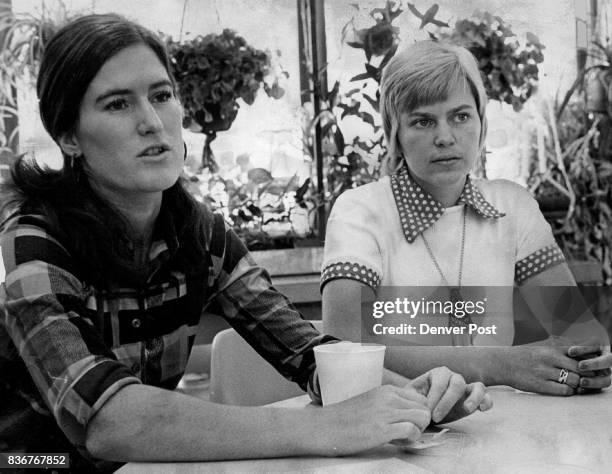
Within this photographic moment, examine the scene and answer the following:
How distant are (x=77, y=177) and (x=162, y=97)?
0.12 metres

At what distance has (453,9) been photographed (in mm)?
1046

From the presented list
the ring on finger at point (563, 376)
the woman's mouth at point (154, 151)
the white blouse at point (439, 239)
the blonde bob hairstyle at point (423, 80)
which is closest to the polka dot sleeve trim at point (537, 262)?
the white blouse at point (439, 239)

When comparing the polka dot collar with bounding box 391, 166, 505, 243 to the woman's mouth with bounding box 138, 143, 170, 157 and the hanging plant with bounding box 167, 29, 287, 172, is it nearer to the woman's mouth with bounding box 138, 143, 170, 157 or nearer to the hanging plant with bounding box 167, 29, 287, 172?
the woman's mouth with bounding box 138, 143, 170, 157

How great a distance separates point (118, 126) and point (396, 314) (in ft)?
1.21

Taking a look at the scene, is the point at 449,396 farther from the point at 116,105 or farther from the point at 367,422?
the point at 116,105

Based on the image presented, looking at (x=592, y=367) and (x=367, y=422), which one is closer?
(x=367, y=422)

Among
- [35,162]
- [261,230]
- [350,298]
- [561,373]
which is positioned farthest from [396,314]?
[261,230]

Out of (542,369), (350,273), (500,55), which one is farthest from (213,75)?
(542,369)

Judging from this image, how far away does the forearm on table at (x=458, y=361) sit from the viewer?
72 centimetres

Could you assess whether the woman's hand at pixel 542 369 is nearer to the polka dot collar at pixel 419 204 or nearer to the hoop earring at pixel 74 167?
the polka dot collar at pixel 419 204

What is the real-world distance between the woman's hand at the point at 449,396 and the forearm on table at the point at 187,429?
0.36ft

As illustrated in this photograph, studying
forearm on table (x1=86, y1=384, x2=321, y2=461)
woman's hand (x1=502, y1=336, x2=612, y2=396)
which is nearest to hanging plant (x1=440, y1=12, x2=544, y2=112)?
woman's hand (x1=502, y1=336, x2=612, y2=396)

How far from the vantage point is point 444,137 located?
2.97 ft

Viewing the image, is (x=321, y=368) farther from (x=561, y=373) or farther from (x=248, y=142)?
(x=248, y=142)
